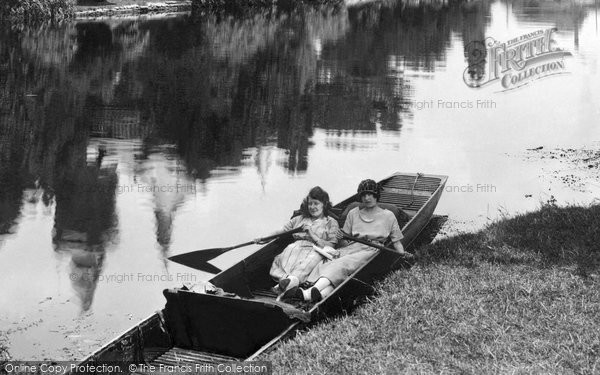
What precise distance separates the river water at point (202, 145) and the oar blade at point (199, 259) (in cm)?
42

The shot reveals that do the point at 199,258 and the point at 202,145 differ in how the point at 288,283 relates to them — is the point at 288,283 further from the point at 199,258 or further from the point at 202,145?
the point at 202,145

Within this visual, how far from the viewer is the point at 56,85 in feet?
117

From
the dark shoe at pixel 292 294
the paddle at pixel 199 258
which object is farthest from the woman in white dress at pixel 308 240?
the paddle at pixel 199 258

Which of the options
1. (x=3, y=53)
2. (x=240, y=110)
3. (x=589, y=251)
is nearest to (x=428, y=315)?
(x=589, y=251)

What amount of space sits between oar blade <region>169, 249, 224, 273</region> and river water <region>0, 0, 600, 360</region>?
424mm

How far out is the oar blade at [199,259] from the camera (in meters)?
13.6

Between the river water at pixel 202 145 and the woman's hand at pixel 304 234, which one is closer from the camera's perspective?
the woman's hand at pixel 304 234

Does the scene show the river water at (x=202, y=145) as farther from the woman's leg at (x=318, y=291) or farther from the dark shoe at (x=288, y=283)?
the woman's leg at (x=318, y=291)

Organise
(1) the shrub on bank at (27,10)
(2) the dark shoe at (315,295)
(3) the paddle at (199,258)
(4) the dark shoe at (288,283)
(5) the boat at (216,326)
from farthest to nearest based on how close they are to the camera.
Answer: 1. (1) the shrub on bank at (27,10)
2. (3) the paddle at (199,258)
3. (4) the dark shoe at (288,283)
4. (2) the dark shoe at (315,295)
5. (5) the boat at (216,326)

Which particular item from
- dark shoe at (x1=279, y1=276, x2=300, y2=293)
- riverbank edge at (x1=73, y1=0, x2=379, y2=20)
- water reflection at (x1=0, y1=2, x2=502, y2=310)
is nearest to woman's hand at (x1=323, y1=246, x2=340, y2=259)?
dark shoe at (x1=279, y1=276, x2=300, y2=293)

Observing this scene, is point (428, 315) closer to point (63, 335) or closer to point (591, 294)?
point (591, 294)

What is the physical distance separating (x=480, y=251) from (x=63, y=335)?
6.14 meters

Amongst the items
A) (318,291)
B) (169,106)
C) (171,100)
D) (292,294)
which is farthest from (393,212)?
(171,100)

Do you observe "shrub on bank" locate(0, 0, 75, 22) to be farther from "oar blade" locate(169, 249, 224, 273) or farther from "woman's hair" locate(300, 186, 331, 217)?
"woman's hair" locate(300, 186, 331, 217)
